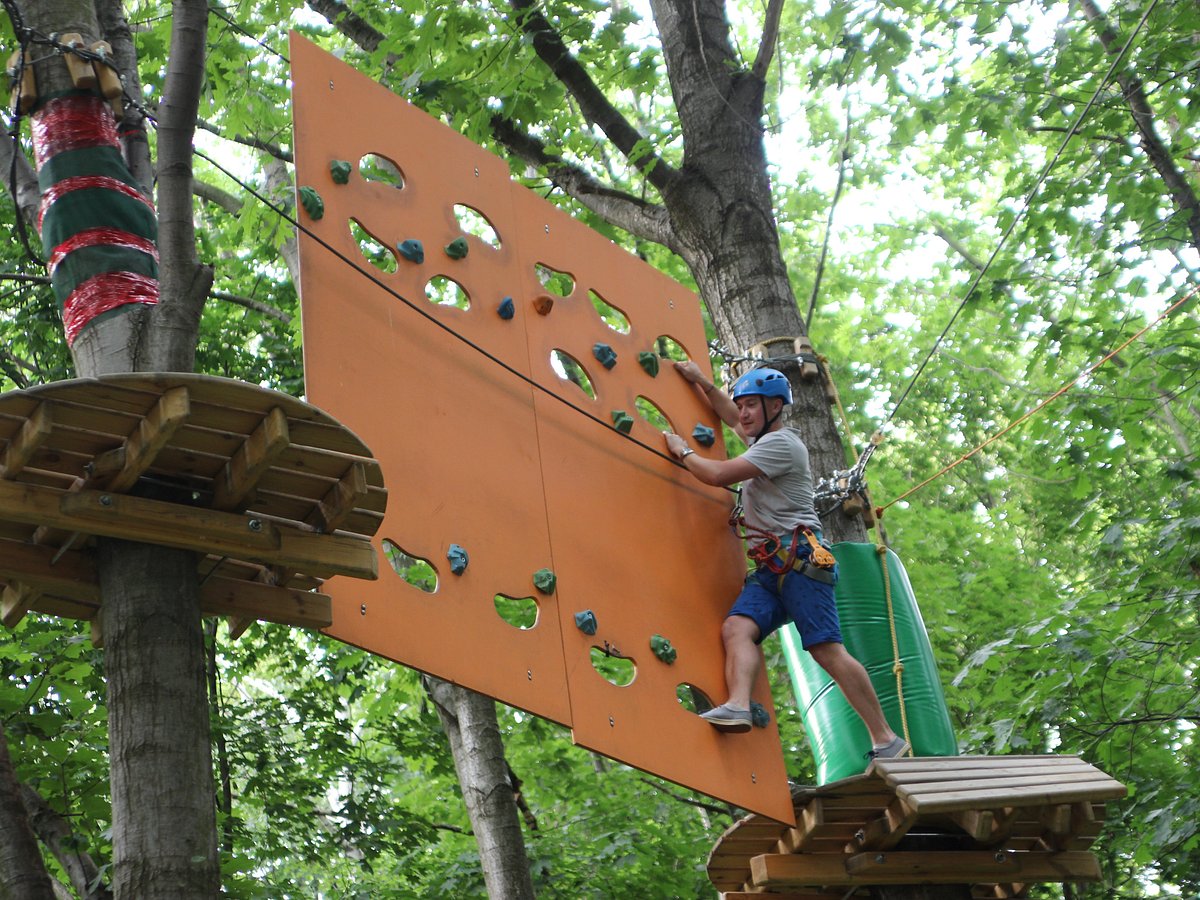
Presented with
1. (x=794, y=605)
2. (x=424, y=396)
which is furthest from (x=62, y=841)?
(x=794, y=605)

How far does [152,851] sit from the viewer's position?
3307mm

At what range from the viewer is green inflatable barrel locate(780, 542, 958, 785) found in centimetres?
613

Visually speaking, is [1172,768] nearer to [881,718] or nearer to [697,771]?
[881,718]

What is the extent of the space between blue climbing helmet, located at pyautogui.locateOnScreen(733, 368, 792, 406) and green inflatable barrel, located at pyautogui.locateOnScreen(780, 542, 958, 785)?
848mm

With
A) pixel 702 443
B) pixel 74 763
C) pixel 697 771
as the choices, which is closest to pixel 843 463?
pixel 702 443

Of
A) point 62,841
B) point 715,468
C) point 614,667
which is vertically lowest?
point 62,841

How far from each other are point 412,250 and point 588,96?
9.42 feet

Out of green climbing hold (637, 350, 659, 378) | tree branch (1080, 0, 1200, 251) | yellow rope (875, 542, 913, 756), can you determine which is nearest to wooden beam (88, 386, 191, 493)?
green climbing hold (637, 350, 659, 378)

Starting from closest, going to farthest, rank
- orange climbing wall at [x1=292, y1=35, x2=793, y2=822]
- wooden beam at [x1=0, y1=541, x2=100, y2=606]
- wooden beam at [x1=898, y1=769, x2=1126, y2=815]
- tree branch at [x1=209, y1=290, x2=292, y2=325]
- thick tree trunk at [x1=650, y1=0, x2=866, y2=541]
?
wooden beam at [x1=0, y1=541, x2=100, y2=606] → orange climbing wall at [x1=292, y1=35, x2=793, y2=822] → wooden beam at [x1=898, y1=769, x2=1126, y2=815] → thick tree trunk at [x1=650, y1=0, x2=866, y2=541] → tree branch at [x1=209, y1=290, x2=292, y2=325]

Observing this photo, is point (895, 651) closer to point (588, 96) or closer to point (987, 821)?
point (987, 821)

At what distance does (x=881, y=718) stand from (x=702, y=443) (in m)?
1.56

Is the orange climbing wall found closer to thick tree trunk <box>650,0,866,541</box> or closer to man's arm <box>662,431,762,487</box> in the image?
man's arm <box>662,431,762,487</box>

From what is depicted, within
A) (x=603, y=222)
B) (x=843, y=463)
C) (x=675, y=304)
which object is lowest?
(x=843, y=463)

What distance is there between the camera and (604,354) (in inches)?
244
